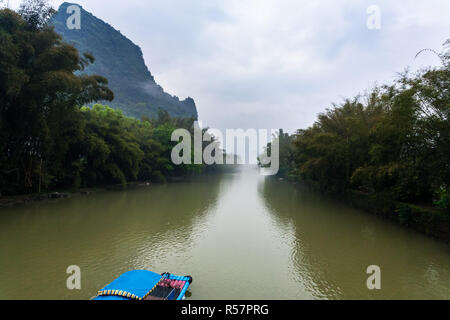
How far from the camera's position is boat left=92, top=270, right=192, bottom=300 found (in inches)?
134

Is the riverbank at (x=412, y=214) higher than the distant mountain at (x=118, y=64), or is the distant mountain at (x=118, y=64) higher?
the distant mountain at (x=118, y=64)

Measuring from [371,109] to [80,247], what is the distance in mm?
14199

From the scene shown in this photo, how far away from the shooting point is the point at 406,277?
5.28 metres

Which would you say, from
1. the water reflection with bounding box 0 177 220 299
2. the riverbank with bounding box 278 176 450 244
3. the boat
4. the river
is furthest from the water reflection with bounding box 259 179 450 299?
the water reflection with bounding box 0 177 220 299

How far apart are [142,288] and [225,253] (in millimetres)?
3280

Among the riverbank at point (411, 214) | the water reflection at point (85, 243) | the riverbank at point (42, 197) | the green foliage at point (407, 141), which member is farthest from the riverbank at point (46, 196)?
the riverbank at point (411, 214)

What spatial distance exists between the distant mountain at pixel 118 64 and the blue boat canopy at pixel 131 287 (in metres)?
72.4

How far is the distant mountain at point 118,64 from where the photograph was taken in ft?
261

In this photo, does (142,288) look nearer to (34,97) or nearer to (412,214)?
(412,214)

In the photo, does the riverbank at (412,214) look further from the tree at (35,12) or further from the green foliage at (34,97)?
the tree at (35,12)

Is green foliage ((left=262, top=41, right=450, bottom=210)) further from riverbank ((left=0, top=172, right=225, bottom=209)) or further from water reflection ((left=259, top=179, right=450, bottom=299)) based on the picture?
riverbank ((left=0, top=172, right=225, bottom=209))

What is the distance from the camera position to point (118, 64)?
95188 millimetres
